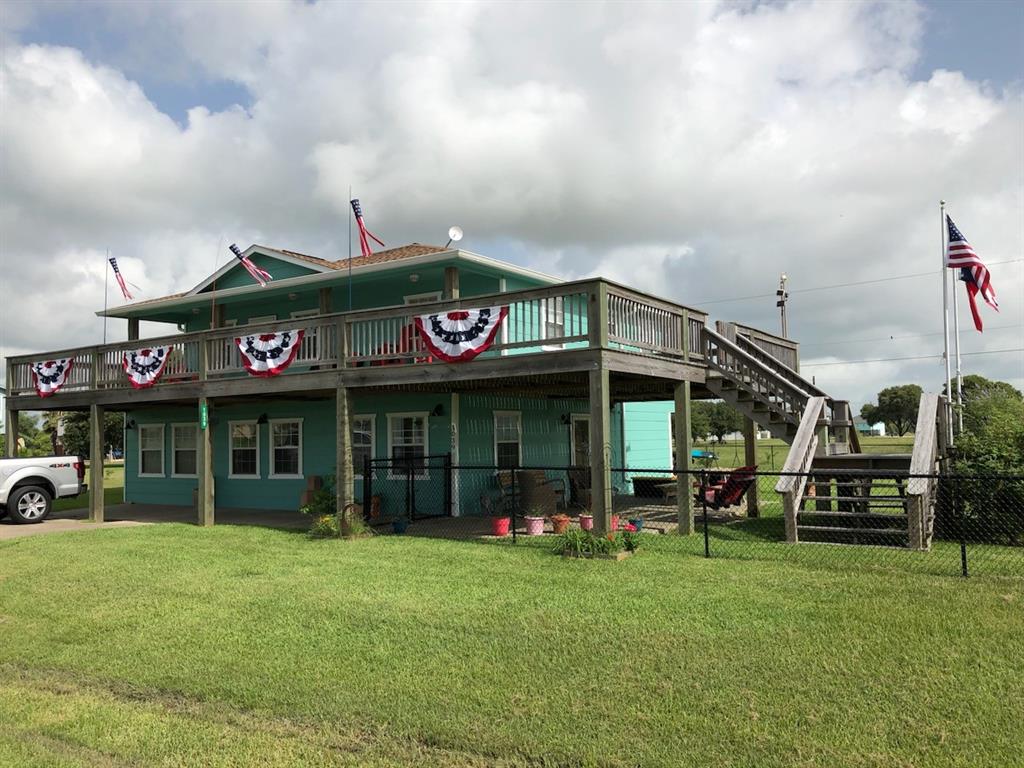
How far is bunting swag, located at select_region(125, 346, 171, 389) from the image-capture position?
15.9 meters

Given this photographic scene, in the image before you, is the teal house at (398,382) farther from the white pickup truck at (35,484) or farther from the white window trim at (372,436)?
the white pickup truck at (35,484)

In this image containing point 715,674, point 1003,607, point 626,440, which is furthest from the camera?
point 626,440

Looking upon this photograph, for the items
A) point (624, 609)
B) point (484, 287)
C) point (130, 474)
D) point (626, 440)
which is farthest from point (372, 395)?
point (624, 609)

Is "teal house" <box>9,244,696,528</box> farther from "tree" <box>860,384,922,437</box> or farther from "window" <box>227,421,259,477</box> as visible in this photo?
"tree" <box>860,384,922,437</box>

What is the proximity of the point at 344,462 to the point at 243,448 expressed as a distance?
7306 mm

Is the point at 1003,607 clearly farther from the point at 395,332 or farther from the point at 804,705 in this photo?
the point at 395,332

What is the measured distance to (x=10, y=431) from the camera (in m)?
18.9

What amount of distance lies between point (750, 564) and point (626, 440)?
444 inches

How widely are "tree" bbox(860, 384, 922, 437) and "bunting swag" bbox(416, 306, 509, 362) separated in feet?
294

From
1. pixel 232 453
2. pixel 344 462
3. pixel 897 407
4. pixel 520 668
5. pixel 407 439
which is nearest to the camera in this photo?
pixel 520 668

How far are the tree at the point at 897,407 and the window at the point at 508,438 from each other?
277ft

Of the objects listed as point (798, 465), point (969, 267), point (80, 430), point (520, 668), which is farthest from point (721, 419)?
point (520, 668)

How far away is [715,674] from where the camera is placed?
5.40 m

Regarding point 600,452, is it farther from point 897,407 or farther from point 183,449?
point 897,407
